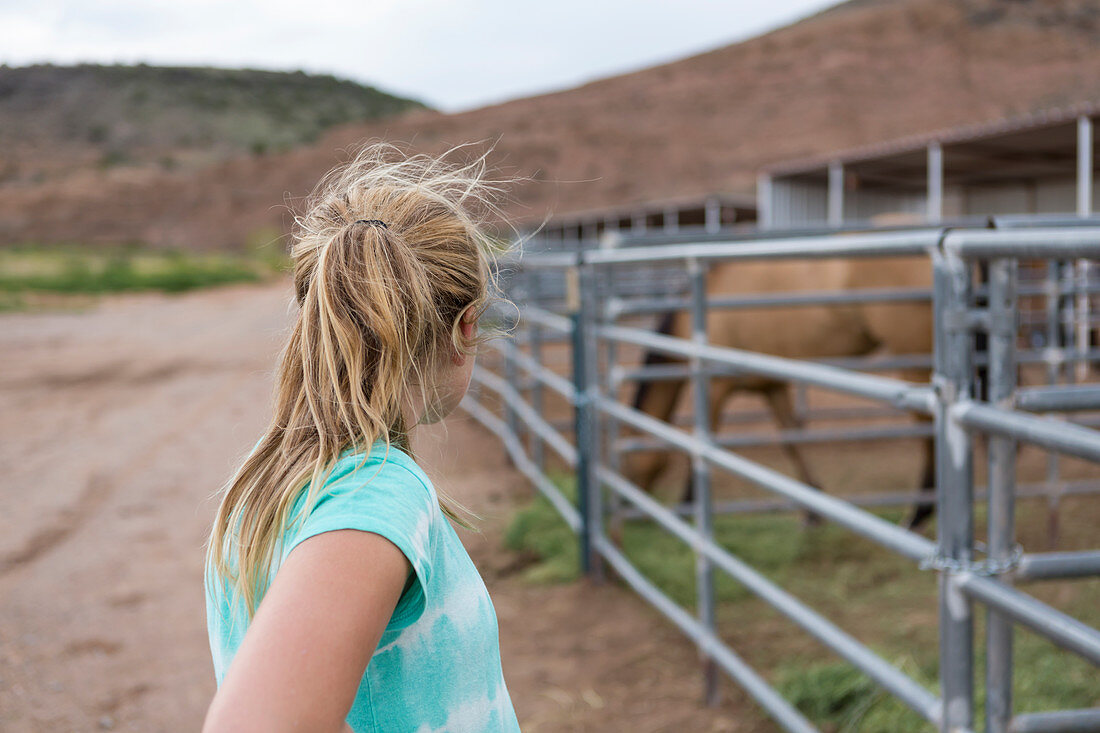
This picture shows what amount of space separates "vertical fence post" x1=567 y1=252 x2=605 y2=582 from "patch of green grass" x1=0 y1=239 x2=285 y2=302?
1834cm

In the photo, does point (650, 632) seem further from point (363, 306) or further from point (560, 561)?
point (363, 306)

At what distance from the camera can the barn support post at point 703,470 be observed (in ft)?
9.23

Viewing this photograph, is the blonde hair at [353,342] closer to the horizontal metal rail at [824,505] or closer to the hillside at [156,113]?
the horizontal metal rail at [824,505]

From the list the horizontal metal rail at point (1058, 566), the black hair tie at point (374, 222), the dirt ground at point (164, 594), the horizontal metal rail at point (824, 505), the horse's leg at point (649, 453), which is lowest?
the dirt ground at point (164, 594)

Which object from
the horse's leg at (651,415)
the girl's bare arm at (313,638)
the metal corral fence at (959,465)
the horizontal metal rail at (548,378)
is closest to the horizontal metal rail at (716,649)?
the metal corral fence at (959,465)

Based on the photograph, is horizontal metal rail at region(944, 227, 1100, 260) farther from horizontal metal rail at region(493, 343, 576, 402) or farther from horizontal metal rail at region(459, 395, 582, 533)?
horizontal metal rail at region(493, 343, 576, 402)

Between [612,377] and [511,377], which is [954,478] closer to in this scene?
[612,377]

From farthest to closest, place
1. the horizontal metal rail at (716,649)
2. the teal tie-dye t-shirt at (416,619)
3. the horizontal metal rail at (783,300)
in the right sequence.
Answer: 1. the horizontal metal rail at (783,300)
2. the horizontal metal rail at (716,649)
3. the teal tie-dye t-shirt at (416,619)

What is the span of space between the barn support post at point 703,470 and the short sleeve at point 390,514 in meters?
2.09

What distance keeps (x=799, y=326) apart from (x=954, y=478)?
12.6ft

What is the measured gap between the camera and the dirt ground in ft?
9.84

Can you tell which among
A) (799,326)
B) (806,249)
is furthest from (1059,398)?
(799,326)

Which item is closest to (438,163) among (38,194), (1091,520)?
(1091,520)

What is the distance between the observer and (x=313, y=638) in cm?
64
